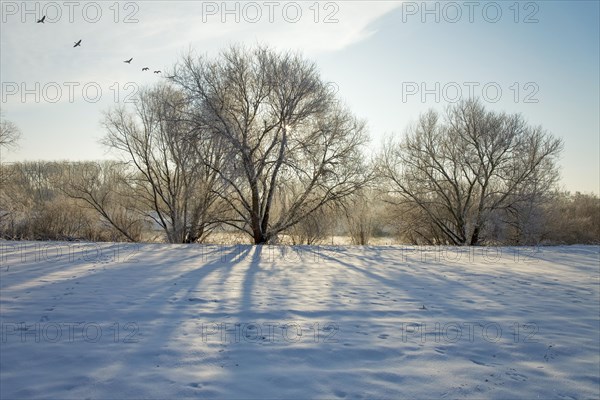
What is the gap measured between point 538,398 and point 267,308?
3850 mm

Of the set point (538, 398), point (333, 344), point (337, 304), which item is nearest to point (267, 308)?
point (337, 304)

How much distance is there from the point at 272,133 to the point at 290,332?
15.5 m

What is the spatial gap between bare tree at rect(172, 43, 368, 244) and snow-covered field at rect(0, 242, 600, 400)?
9.80m

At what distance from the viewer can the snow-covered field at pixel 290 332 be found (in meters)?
3.95

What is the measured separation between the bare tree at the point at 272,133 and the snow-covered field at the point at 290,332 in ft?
32.1

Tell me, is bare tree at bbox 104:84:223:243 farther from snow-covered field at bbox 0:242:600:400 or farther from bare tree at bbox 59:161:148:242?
snow-covered field at bbox 0:242:600:400

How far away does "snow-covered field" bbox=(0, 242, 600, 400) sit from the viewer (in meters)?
3.95

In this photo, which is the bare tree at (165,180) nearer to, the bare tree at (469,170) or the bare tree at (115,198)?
the bare tree at (115,198)

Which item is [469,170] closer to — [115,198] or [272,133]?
[272,133]

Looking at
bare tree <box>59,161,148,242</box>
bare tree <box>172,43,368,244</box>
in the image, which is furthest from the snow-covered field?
bare tree <box>59,161,148,242</box>

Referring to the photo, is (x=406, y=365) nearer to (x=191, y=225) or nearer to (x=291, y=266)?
(x=291, y=266)

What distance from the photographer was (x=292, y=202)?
20.8 m

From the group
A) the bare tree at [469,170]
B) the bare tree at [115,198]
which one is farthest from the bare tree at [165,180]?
the bare tree at [469,170]

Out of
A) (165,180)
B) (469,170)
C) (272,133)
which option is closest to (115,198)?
(165,180)
